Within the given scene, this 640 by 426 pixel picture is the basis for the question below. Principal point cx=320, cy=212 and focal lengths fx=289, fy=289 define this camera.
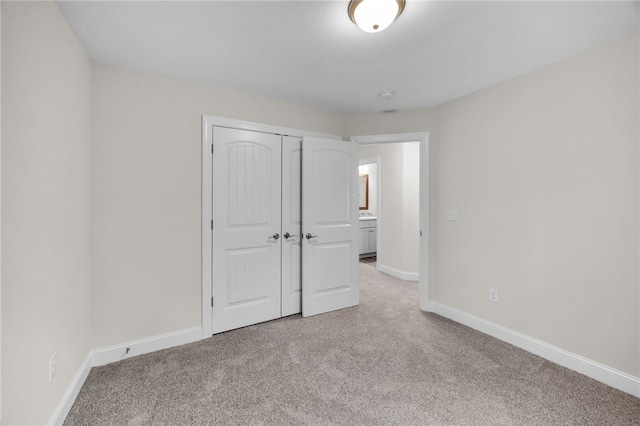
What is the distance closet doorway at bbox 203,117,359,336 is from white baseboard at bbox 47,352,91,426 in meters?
0.83

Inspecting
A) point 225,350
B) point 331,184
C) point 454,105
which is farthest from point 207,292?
point 454,105

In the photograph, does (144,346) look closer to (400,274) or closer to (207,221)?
(207,221)

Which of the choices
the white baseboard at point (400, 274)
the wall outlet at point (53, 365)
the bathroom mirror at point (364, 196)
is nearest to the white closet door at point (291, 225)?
the wall outlet at point (53, 365)

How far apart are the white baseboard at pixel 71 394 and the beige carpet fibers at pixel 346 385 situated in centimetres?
4

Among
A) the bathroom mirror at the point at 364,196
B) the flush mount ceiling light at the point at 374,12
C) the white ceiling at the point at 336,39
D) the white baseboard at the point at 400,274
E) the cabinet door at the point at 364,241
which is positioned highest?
the white ceiling at the point at 336,39

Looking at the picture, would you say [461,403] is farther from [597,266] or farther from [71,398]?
[71,398]

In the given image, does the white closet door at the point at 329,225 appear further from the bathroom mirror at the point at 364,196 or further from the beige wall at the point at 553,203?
the bathroom mirror at the point at 364,196

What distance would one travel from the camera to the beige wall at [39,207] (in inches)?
46.0

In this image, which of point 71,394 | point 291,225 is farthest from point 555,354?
point 71,394

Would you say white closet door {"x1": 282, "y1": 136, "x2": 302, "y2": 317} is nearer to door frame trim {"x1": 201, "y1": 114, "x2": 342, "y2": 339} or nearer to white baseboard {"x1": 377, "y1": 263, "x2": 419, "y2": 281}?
door frame trim {"x1": 201, "y1": 114, "x2": 342, "y2": 339}

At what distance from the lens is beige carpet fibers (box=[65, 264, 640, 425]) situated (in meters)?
1.64

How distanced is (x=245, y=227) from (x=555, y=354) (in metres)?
2.75

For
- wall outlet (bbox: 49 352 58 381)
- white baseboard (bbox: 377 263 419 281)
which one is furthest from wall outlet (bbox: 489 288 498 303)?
wall outlet (bbox: 49 352 58 381)

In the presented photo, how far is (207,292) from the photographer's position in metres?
2.60
